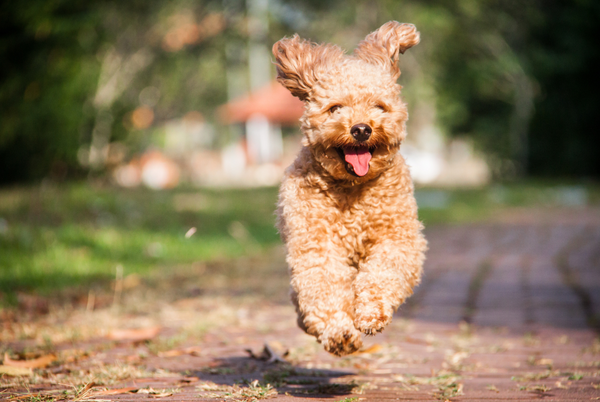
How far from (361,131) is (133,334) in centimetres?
251

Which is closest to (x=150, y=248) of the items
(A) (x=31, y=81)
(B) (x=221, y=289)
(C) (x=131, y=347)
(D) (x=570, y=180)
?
(B) (x=221, y=289)

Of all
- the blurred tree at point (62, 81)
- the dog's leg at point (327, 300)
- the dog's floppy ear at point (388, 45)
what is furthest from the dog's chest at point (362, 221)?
the blurred tree at point (62, 81)

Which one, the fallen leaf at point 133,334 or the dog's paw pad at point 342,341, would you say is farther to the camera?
the fallen leaf at point 133,334

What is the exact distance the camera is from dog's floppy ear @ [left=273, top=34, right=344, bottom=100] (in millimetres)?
3279

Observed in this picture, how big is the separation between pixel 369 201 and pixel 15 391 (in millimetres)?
1955

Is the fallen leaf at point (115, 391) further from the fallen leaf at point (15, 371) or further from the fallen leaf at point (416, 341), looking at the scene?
the fallen leaf at point (416, 341)

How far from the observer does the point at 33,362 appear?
3.83 metres

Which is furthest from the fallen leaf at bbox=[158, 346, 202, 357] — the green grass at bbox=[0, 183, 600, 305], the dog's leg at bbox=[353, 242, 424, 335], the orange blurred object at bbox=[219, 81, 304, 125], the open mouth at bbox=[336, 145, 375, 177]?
the orange blurred object at bbox=[219, 81, 304, 125]

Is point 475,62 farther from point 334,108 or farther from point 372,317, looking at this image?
point 372,317

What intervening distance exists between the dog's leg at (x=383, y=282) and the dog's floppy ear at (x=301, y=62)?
874 millimetres

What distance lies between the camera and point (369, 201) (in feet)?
10.7

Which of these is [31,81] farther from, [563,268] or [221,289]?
[563,268]

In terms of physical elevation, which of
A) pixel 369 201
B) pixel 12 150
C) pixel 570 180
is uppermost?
pixel 570 180

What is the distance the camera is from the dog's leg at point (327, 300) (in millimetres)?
2881
